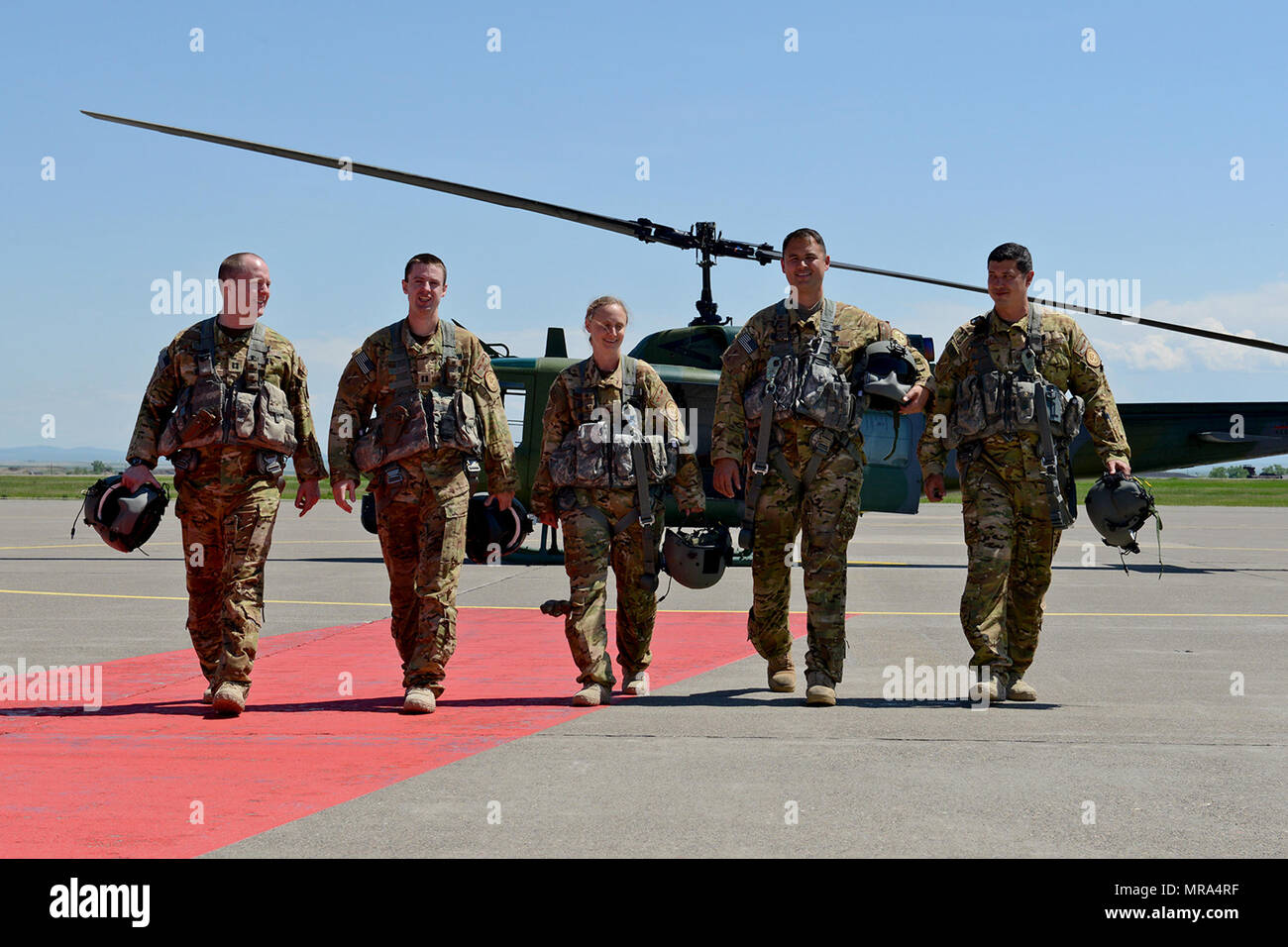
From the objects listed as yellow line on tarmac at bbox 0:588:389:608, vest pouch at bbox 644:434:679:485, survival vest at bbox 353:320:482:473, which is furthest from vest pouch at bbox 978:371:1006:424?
yellow line on tarmac at bbox 0:588:389:608

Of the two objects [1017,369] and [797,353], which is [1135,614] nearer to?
[1017,369]

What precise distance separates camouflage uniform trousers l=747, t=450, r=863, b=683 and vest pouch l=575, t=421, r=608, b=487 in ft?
2.70

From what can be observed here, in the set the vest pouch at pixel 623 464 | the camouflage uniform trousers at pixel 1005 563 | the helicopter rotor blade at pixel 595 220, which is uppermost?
the helicopter rotor blade at pixel 595 220

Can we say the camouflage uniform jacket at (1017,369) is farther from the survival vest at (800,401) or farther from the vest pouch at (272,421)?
the vest pouch at (272,421)

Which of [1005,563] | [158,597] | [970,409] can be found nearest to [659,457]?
[970,409]

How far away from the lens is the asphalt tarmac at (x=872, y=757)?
387 cm

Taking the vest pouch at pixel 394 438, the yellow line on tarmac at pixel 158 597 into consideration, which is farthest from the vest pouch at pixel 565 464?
the yellow line on tarmac at pixel 158 597

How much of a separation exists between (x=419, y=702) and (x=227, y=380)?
5.88ft

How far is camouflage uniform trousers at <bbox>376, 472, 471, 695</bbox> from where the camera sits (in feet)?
20.6

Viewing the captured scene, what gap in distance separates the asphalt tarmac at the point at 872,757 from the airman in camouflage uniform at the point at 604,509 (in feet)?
1.18

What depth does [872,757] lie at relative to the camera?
16.6 feet

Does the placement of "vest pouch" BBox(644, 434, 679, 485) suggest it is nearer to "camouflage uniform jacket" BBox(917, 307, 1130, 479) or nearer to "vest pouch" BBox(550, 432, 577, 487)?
"vest pouch" BBox(550, 432, 577, 487)
